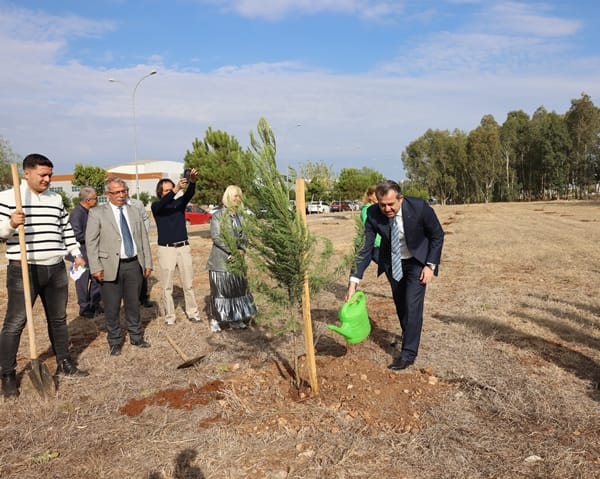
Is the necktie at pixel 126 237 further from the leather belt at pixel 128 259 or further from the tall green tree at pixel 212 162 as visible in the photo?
the tall green tree at pixel 212 162

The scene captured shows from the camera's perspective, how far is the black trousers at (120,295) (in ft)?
17.0

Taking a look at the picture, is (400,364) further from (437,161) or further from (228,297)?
(437,161)

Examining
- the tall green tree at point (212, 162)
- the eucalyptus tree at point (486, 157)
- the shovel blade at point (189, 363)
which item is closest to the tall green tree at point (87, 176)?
the tall green tree at point (212, 162)

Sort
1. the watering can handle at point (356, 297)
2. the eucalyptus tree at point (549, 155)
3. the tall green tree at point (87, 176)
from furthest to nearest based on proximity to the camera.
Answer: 1. the tall green tree at point (87, 176)
2. the eucalyptus tree at point (549, 155)
3. the watering can handle at point (356, 297)

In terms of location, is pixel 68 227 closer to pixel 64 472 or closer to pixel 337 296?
pixel 64 472

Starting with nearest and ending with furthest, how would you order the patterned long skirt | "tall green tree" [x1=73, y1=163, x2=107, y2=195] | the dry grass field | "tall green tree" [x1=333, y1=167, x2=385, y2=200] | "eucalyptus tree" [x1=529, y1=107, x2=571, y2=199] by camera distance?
the dry grass field
the patterned long skirt
"tall green tree" [x1=333, y1=167, x2=385, y2=200]
"eucalyptus tree" [x1=529, y1=107, x2=571, y2=199]
"tall green tree" [x1=73, y1=163, x2=107, y2=195]

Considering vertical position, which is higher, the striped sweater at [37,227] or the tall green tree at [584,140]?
the tall green tree at [584,140]

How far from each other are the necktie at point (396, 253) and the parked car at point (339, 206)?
4724 centimetres

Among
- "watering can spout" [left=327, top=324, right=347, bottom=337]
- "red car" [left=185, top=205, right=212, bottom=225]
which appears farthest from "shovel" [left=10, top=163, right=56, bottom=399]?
"red car" [left=185, top=205, right=212, bottom=225]

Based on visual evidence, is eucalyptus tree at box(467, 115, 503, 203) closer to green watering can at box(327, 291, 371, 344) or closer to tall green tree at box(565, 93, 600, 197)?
tall green tree at box(565, 93, 600, 197)

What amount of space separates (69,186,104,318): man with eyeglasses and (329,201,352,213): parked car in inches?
1778

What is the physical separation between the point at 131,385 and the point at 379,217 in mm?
2834

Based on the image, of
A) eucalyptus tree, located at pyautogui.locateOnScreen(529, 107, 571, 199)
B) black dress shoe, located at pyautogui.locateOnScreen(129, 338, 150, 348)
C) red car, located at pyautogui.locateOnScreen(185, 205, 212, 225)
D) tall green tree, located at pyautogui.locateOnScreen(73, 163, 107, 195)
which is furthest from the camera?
tall green tree, located at pyautogui.locateOnScreen(73, 163, 107, 195)

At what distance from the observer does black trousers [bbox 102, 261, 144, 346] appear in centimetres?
517
